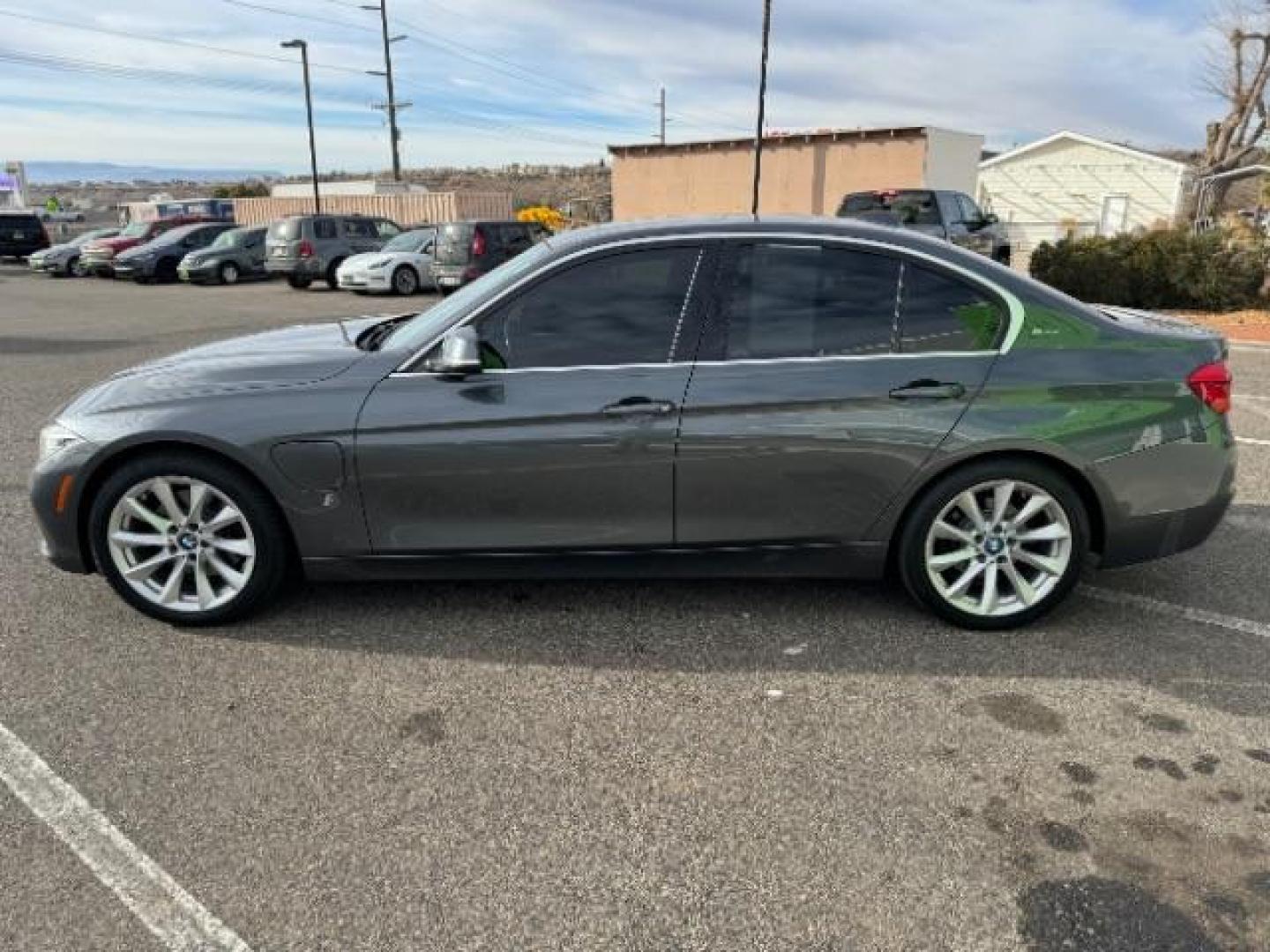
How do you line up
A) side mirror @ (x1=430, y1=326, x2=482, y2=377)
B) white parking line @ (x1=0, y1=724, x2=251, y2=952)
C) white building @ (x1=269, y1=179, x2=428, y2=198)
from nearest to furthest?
white parking line @ (x1=0, y1=724, x2=251, y2=952), side mirror @ (x1=430, y1=326, x2=482, y2=377), white building @ (x1=269, y1=179, x2=428, y2=198)

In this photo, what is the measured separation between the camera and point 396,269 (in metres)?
18.9

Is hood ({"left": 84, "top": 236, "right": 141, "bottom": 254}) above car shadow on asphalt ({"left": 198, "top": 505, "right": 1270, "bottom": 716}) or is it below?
above

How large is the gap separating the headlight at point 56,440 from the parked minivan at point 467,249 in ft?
46.3

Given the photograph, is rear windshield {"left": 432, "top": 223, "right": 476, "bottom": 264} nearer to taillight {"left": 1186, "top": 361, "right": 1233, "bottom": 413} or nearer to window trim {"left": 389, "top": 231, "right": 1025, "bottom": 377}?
window trim {"left": 389, "top": 231, "right": 1025, "bottom": 377}

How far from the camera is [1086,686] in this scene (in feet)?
11.1

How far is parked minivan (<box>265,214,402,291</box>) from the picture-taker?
844 inches

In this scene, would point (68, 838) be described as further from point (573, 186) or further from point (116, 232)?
point (573, 186)

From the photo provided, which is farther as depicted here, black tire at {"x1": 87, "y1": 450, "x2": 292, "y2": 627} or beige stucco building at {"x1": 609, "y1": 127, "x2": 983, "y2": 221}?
beige stucco building at {"x1": 609, "y1": 127, "x2": 983, "y2": 221}

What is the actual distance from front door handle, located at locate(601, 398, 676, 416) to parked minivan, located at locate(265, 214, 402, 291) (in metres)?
18.9

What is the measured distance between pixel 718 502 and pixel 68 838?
233 centimetres

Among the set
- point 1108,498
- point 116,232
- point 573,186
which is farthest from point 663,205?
point 573,186

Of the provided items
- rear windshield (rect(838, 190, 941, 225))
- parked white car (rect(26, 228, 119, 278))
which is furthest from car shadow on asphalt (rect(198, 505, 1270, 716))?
parked white car (rect(26, 228, 119, 278))

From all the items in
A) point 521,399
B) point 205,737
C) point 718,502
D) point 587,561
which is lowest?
point 205,737

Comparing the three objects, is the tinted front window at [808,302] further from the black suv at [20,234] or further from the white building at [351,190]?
the white building at [351,190]
